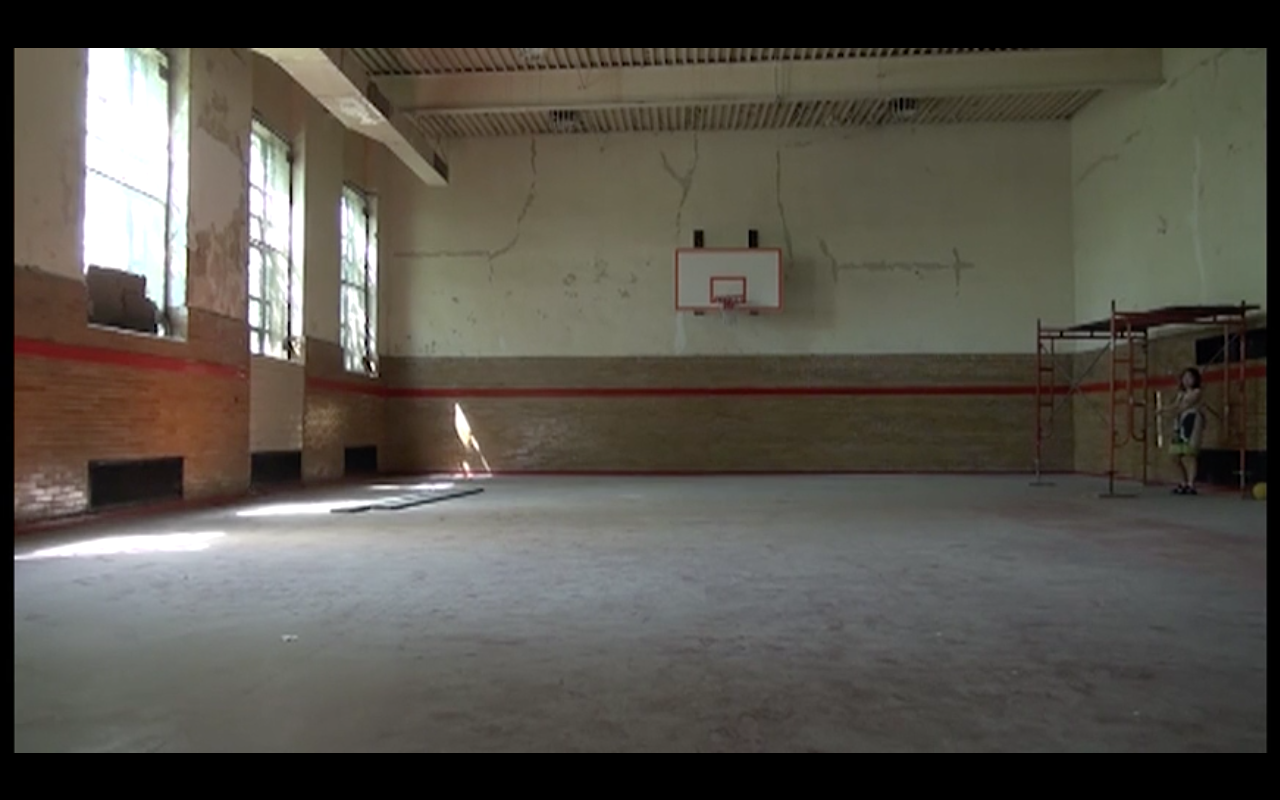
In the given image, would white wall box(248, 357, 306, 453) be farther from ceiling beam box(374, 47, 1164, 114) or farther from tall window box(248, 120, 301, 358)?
ceiling beam box(374, 47, 1164, 114)

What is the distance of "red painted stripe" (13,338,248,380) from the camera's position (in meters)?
5.88

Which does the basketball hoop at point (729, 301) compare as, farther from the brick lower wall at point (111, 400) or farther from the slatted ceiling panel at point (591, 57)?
the brick lower wall at point (111, 400)

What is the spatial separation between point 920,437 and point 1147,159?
464cm

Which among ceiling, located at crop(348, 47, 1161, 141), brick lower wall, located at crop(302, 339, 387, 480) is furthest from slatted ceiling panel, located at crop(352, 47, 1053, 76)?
brick lower wall, located at crop(302, 339, 387, 480)

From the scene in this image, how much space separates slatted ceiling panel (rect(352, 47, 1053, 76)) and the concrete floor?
278 inches

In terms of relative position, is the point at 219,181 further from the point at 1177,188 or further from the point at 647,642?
the point at 1177,188

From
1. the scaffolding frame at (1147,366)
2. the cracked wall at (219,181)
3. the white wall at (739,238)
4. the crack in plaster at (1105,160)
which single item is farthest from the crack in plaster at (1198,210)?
the cracked wall at (219,181)

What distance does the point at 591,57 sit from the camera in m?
10.6

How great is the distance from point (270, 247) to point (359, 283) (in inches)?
108

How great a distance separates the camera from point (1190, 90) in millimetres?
9773

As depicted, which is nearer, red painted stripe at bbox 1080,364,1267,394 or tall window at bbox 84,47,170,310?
tall window at bbox 84,47,170,310

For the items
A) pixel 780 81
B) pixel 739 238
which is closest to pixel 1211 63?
pixel 780 81

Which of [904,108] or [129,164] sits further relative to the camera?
[904,108]
